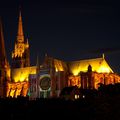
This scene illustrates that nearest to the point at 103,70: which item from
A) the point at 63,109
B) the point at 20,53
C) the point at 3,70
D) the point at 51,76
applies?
the point at 51,76

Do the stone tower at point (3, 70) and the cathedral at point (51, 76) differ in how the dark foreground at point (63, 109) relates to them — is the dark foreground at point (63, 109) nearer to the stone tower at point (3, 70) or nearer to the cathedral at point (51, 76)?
the cathedral at point (51, 76)

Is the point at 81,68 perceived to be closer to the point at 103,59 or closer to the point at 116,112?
the point at 103,59

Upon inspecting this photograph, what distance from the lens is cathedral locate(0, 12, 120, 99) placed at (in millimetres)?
129125

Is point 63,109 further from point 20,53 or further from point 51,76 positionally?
point 20,53

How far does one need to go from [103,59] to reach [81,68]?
6.82 metres

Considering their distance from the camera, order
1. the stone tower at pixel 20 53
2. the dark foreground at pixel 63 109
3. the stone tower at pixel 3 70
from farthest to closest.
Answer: the stone tower at pixel 20 53, the stone tower at pixel 3 70, the dark foreground at pixel 63 109

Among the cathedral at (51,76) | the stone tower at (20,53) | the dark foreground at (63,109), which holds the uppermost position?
the stone tower at (20,53)

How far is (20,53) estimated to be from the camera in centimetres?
16238

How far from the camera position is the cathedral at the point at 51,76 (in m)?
129

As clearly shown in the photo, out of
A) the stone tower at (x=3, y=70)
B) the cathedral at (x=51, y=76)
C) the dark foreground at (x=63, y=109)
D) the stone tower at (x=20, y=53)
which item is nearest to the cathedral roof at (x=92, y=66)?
the cathedral at (x=51, y=76)

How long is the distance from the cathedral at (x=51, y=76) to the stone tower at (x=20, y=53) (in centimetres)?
1026

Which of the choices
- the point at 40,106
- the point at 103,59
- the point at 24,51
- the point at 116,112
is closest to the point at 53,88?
the point at 103,59

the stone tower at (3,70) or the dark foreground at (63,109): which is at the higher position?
the stone tower at (3,70)

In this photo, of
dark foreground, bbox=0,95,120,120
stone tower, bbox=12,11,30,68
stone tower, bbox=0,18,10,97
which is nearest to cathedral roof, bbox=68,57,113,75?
stone tower, bbox=0,18,10,97
